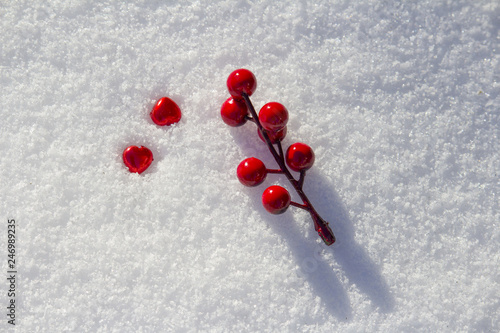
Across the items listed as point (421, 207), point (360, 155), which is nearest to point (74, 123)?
point (360, 155)

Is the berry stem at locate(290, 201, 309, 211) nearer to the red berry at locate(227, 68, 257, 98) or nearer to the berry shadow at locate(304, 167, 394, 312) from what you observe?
the berry shadow at locate(304, 167, 394, 312)

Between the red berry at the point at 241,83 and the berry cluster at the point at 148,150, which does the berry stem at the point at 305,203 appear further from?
the berry cluster at the point at 148,150

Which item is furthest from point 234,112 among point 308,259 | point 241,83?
point 308,259

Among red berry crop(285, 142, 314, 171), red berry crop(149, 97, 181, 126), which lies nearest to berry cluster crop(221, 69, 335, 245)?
red berry crop(285, 142, 314, 171)

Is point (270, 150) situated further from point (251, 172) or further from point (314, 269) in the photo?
point (314, 269)

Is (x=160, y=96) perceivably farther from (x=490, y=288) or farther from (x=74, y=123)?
(x=490, y=288)
